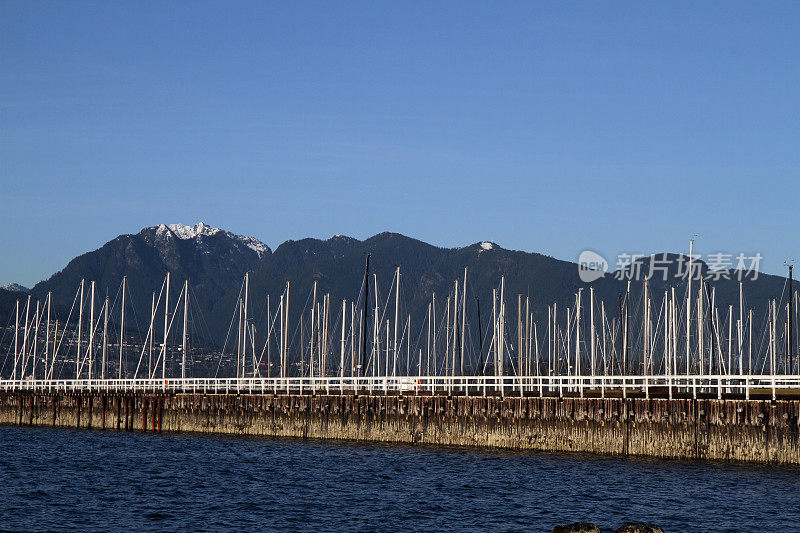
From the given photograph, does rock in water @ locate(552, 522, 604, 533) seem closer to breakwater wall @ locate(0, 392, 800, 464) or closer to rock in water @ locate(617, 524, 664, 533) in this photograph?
rock in water @ locate(617, 524, 664, 533)

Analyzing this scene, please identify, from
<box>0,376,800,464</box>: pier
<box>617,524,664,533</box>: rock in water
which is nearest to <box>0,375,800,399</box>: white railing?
<box>0,376,800,464</box>: pier

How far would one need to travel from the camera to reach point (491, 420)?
55.7 meters

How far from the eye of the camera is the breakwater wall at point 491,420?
4619 cm

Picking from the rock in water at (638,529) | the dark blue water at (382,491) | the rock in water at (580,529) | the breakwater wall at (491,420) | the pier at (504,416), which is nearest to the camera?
the rock in water at (638,529)

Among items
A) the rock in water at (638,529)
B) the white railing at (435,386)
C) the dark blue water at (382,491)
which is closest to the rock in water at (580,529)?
the rock in water at (638,529)

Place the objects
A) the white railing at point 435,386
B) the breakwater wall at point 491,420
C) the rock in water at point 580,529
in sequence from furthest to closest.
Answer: the white railing at point 435,386, the breakwater wall at point 491,420, the rock in water at point 580,529

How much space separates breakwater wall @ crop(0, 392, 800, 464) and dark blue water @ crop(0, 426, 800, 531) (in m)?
1.06

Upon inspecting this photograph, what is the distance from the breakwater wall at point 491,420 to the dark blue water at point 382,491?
1.06 meters

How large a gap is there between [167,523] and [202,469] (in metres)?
16.0

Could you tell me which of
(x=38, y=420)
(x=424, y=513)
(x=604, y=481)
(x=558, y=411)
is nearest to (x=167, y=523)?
(x=424, y=513)

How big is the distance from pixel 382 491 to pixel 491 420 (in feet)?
44.4

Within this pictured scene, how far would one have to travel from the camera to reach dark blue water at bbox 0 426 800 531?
36.5 meters

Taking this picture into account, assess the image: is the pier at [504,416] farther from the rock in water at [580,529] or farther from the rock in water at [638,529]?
the rock in water at [580,529]

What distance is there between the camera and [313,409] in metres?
64.4
